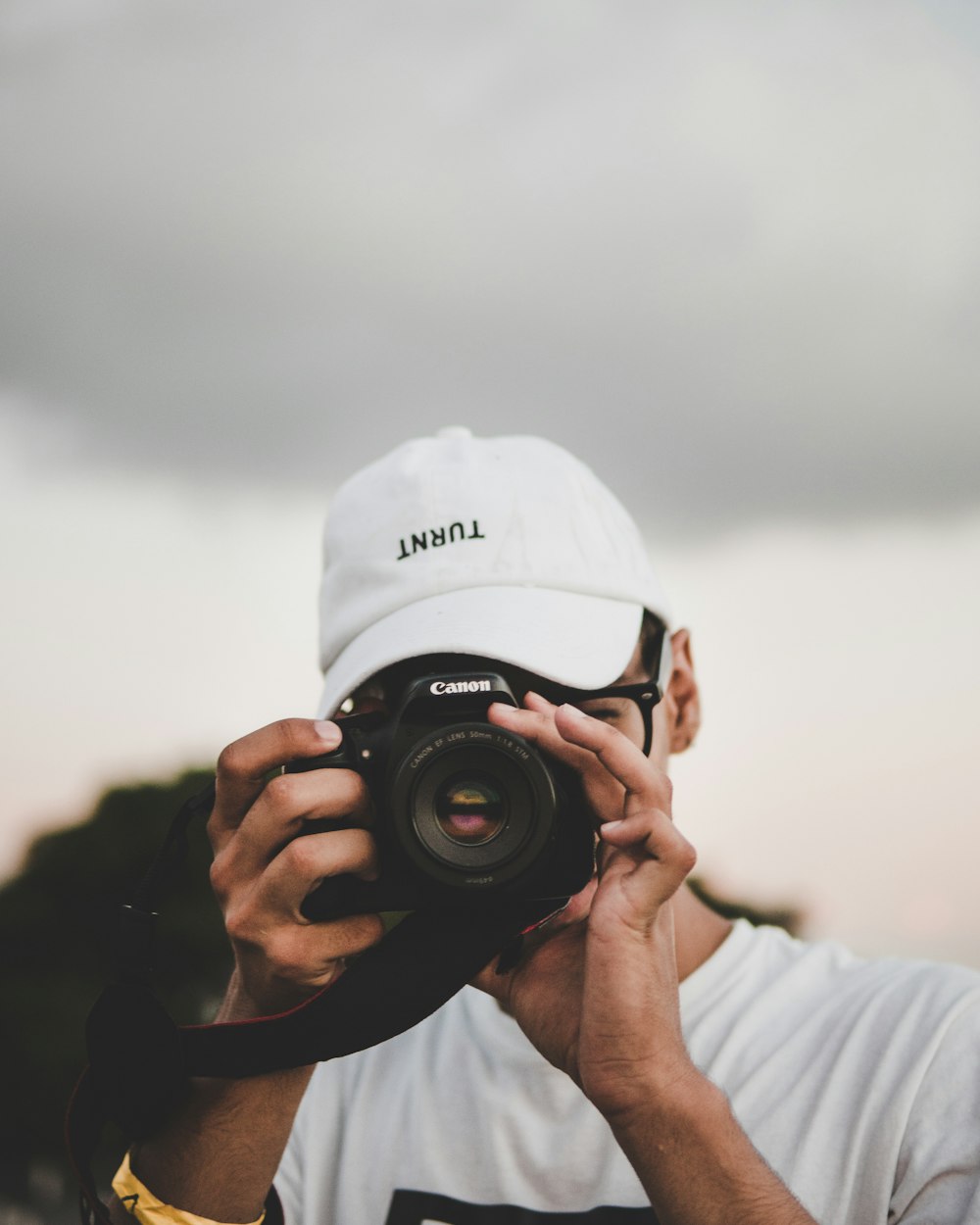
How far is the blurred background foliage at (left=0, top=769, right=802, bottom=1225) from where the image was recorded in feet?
51.6

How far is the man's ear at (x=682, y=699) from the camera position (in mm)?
2953

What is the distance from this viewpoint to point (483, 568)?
2.64 meters

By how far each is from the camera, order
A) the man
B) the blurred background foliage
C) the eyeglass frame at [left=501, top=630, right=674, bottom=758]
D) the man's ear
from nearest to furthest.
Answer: the man → the eyeglass frame at [left=501, top=630, right=674, bottom=758] → the man's ear → the blurred background foliage

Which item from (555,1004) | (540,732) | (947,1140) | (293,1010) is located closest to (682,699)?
(540,732)

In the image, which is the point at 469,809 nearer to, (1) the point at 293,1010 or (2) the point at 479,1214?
(1) the point at 293,1010

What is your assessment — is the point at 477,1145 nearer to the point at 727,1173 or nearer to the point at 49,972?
the point at 727,1173

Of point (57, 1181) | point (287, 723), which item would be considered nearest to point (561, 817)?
point (287, 723)

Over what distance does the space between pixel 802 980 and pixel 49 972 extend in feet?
57.9

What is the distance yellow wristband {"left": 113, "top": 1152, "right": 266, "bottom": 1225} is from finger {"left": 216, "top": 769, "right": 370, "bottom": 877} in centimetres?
64

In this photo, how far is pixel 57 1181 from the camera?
16516 millimetres

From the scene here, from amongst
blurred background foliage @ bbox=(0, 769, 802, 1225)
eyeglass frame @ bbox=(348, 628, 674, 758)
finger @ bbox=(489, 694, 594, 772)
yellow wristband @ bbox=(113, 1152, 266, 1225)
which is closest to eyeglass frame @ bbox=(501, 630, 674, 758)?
eyeglass frame @ bbox=(348, 628, 674, 758)

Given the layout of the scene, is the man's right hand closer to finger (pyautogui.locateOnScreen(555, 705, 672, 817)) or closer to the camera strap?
the camera strap

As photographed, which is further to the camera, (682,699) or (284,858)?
(682,699)

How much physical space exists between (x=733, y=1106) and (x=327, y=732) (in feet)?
3.59
